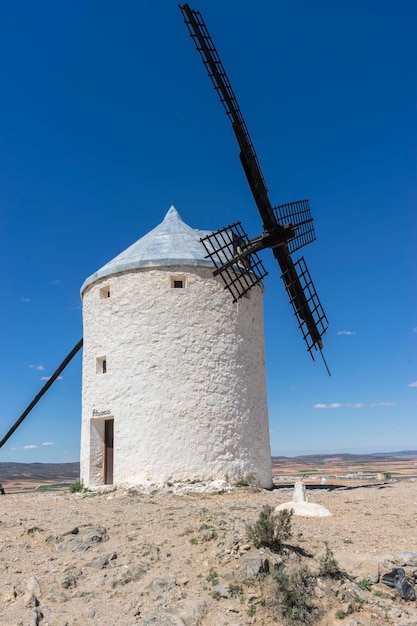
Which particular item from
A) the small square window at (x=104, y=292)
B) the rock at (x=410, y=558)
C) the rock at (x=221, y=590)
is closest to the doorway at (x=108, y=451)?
the small square window at (x=104, y=292)

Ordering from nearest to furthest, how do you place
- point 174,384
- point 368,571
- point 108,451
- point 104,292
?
1. point 368,571
2. point 174,384
3. point 108,451
4. point 104,292

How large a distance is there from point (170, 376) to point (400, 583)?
7.45m

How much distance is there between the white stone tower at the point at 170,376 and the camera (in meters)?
13.3

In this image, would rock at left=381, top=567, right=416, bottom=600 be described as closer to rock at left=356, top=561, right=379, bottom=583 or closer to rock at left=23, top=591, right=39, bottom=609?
rock at left=356, top=561, right=379, bottom=583

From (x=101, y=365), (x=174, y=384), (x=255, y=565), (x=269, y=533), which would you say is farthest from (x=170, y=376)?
(x=255, y=565)

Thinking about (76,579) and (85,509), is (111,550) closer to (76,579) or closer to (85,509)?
(76,579)

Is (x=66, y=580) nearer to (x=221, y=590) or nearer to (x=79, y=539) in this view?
(x=79, y=539)

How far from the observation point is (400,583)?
7395mm

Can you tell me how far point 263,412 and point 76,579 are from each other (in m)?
8.13

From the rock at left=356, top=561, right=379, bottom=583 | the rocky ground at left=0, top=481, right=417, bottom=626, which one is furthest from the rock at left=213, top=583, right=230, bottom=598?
the rock at left=356, top=561, right=379, bottom=583

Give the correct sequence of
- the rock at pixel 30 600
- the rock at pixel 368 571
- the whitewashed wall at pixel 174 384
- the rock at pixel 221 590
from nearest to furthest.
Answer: the rock at pixel 30 600, the rock at pixel 221 590, the rock at pixel 368 571, the whitewashed wall at pixel 174 384

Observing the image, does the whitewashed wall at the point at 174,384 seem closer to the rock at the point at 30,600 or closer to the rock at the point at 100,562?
the rock at the point at 100,562

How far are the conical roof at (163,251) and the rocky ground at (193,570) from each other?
6.53 metres

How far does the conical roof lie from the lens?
14.3 m
